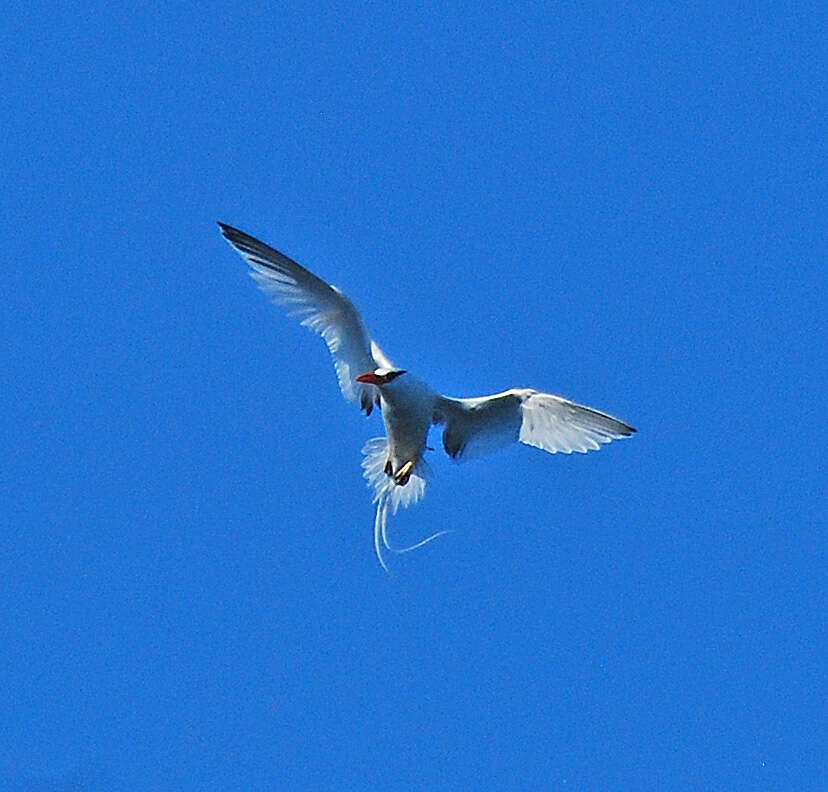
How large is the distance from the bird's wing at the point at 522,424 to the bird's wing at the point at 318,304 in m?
0.82

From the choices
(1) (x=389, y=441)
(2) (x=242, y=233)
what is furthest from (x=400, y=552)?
(2) (x=242, y=233)

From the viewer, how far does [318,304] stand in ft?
76.4

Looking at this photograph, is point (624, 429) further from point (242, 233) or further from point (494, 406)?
point (242, 233)

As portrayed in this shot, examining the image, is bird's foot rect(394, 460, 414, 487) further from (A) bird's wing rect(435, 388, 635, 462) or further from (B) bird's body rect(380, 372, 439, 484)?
(A) bird's wing rect(435, 388, 635, 462)

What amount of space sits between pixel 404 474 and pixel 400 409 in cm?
59

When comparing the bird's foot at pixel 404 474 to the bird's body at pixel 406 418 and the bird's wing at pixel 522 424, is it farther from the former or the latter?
the bird's wing at pixel 522 424

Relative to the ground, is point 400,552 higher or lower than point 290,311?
lower

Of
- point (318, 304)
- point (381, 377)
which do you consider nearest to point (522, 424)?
point (381, 377)

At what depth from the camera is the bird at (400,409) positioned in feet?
75.8

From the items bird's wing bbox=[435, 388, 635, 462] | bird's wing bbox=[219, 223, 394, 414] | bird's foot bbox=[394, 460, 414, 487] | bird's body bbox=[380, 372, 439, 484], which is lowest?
bird's foot bbox=[394, 460, 414, 487]

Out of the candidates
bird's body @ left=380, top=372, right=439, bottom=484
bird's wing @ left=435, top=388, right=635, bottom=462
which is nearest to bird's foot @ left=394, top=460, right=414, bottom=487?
bird's body @ left=380, top=372, right=439, bottom=484

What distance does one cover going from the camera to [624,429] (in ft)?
76.7

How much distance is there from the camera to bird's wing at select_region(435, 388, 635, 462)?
2345 centimetres

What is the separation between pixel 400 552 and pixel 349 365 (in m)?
1.70
